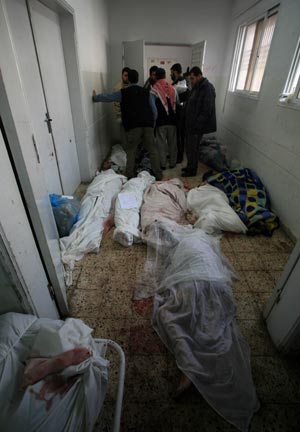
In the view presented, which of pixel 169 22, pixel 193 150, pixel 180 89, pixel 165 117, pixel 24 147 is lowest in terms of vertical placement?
pixel 193 150

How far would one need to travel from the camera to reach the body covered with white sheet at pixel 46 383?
68 cm

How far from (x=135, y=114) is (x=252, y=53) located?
88.3 inches

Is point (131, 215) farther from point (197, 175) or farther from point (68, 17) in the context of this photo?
point (68, 17)

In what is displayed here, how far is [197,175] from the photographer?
3551 mm

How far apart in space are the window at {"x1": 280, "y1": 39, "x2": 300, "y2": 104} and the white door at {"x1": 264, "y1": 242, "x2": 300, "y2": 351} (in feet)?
6.05

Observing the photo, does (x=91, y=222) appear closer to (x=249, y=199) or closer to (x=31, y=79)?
(x=31, y=79)

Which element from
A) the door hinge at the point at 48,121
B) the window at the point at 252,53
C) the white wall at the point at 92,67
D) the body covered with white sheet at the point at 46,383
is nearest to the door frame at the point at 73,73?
the white wall at the point at 92,67

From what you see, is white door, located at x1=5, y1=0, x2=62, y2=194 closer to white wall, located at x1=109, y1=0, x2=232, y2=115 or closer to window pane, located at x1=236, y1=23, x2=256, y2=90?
white wall, located at x1=109, y1=0, x2=232, y2=115

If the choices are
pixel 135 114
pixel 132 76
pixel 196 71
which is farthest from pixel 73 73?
pixel 196 71

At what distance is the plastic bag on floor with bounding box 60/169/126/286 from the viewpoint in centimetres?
186

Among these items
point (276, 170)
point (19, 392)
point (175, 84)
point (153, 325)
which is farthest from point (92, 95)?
point (19, 392)

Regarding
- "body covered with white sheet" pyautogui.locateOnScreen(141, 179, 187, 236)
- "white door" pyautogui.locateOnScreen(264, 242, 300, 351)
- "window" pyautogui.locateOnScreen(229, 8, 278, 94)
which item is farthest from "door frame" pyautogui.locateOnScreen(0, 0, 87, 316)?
"window" pyautogui.locateOnScreen(229, 8, 278, 94)

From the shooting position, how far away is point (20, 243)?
2.93 feet

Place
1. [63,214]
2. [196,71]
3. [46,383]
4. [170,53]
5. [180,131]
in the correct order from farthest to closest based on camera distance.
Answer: [170,53]
[180,131]
[196,71]
[63,214]
[46,383]
